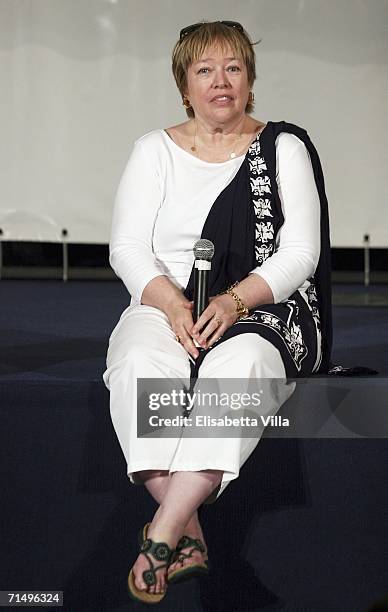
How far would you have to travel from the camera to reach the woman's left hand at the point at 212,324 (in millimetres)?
2238

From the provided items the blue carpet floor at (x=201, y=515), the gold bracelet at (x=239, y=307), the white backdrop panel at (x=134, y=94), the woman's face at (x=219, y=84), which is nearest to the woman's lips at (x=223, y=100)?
the woman's face at (x=219, y=84)

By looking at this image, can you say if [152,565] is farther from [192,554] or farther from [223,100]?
[223,100]

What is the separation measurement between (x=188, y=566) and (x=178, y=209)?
90 cm

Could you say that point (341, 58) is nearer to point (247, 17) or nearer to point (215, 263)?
point (247, 17)

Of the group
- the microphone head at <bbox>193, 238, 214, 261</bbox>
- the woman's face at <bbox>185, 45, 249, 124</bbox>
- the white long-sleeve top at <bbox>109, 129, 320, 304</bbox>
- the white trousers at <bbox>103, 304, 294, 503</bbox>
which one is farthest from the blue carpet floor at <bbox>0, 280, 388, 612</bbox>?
the woman's face at <bbox>185, 45, 249, 124</bbox>

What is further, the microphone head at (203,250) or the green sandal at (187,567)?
the microphone head at (203,250)

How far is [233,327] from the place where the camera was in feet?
7.43

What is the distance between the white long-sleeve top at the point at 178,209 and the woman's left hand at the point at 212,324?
7.3 inches

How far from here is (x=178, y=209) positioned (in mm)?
2547

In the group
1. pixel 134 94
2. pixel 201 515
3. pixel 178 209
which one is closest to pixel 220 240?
pixel 178 209

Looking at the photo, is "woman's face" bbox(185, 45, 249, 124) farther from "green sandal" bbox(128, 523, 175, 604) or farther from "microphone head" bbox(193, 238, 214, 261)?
"green sandal" bbox(128, 523, 175, 604)

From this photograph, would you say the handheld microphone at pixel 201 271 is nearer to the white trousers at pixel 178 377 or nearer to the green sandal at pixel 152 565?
the white trousers at pixel 178 377

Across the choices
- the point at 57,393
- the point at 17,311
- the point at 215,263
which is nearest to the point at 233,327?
the point at 215,263

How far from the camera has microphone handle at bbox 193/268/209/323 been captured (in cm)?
213
